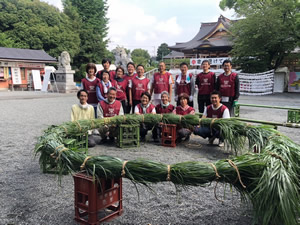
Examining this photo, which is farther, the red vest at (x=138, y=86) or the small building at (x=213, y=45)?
the small building at (x=213, y=45)

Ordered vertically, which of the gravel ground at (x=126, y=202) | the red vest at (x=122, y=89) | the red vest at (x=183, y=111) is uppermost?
the red vest at (x=122, y=89)

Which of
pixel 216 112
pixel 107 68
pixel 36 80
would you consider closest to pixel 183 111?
pixel 216 112

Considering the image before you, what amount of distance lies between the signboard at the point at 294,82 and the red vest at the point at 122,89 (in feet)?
61.9

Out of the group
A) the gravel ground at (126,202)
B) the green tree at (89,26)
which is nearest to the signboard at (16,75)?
the green tree at (89,26)

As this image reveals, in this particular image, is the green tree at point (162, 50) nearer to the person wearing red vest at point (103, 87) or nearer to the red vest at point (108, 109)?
the person wearing red vest at point (103, 87)

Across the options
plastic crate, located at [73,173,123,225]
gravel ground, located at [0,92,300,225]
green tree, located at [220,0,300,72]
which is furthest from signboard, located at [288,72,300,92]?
plastic crate, located at [73,173,123,225]

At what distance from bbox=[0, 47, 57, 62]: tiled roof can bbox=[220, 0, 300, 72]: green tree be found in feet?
56.6

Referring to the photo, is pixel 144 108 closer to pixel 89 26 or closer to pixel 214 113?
pixel 214 113

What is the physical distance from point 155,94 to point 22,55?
20952mm

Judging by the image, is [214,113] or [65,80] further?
[65,80]

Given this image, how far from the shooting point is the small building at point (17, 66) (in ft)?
72.9

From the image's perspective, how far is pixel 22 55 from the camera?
23328 mm

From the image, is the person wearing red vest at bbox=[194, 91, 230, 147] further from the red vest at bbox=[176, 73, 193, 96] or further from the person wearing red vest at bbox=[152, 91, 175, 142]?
the red vest at bbox=[176, 73, 193, 96]

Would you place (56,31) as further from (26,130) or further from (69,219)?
(69,219)
